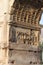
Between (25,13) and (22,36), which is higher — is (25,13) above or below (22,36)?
above

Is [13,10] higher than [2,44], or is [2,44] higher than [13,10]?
[13,10]

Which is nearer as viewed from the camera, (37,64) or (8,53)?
(8,53)

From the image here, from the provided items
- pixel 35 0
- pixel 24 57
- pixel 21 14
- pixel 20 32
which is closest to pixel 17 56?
pixel 24 57

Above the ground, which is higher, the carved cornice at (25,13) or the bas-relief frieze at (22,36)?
the carved cornice at (25,13)

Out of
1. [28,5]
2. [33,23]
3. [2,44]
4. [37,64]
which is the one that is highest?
[28,5]

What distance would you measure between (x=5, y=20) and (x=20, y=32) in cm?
50

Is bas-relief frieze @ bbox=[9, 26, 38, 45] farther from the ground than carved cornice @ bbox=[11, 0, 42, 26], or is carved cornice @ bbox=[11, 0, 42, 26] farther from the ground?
carved cornice @ bbox=[11, 0, 42, 26]

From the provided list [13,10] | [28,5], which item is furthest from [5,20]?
[28,5]

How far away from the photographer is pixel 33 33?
6414 mm

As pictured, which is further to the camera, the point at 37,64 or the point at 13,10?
the point at 37,64

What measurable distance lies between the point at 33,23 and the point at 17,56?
945mm

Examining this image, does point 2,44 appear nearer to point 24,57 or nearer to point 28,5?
point 24,57

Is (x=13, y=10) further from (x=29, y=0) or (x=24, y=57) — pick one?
(x=24, y=57)

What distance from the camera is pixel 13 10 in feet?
19.3
